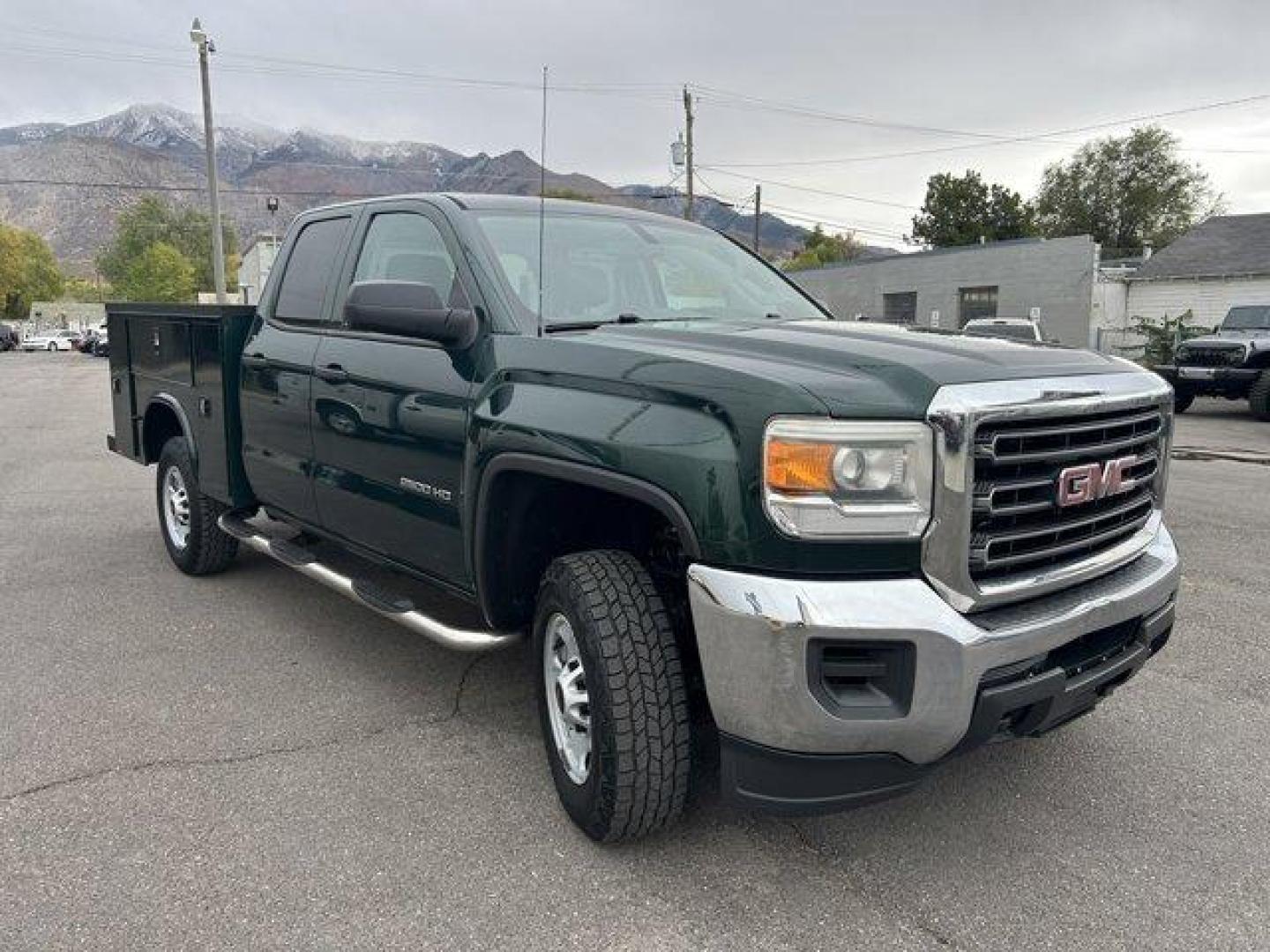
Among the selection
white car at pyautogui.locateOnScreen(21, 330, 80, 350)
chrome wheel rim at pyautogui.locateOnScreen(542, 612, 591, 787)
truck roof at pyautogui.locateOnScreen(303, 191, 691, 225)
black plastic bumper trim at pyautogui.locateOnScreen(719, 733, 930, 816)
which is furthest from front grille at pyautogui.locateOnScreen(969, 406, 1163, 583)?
white car at pyautogui.locateOnScreen(21, 330, 80, 350)

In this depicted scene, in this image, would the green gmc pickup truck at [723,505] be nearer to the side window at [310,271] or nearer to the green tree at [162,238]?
the side window at [310,271]

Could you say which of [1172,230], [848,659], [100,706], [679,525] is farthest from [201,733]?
[1172,230]

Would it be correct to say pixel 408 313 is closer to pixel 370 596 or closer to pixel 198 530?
pixel 370 596

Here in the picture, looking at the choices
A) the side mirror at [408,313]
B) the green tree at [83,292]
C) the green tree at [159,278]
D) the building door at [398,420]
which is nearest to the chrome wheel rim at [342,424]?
the building door at [398,420]

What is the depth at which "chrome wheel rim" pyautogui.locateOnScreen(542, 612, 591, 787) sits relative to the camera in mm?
2914

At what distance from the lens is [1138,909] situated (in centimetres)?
258

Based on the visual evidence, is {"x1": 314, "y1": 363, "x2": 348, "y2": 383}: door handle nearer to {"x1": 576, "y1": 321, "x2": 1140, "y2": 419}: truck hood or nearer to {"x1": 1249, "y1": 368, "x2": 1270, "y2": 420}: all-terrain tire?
{"x1": 576, "y1": 321, "x2": 1140, "y2": 419}: truck hood

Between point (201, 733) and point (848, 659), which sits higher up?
point (848, 659)

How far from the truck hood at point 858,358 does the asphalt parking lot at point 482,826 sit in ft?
3.97

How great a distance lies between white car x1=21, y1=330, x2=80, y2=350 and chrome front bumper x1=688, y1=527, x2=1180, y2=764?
68.9 metres

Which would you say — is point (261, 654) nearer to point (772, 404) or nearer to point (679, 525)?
point (679, 525)

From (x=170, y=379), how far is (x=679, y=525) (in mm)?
4172

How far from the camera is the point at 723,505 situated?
2361mm

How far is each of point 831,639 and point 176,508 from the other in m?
4.80
